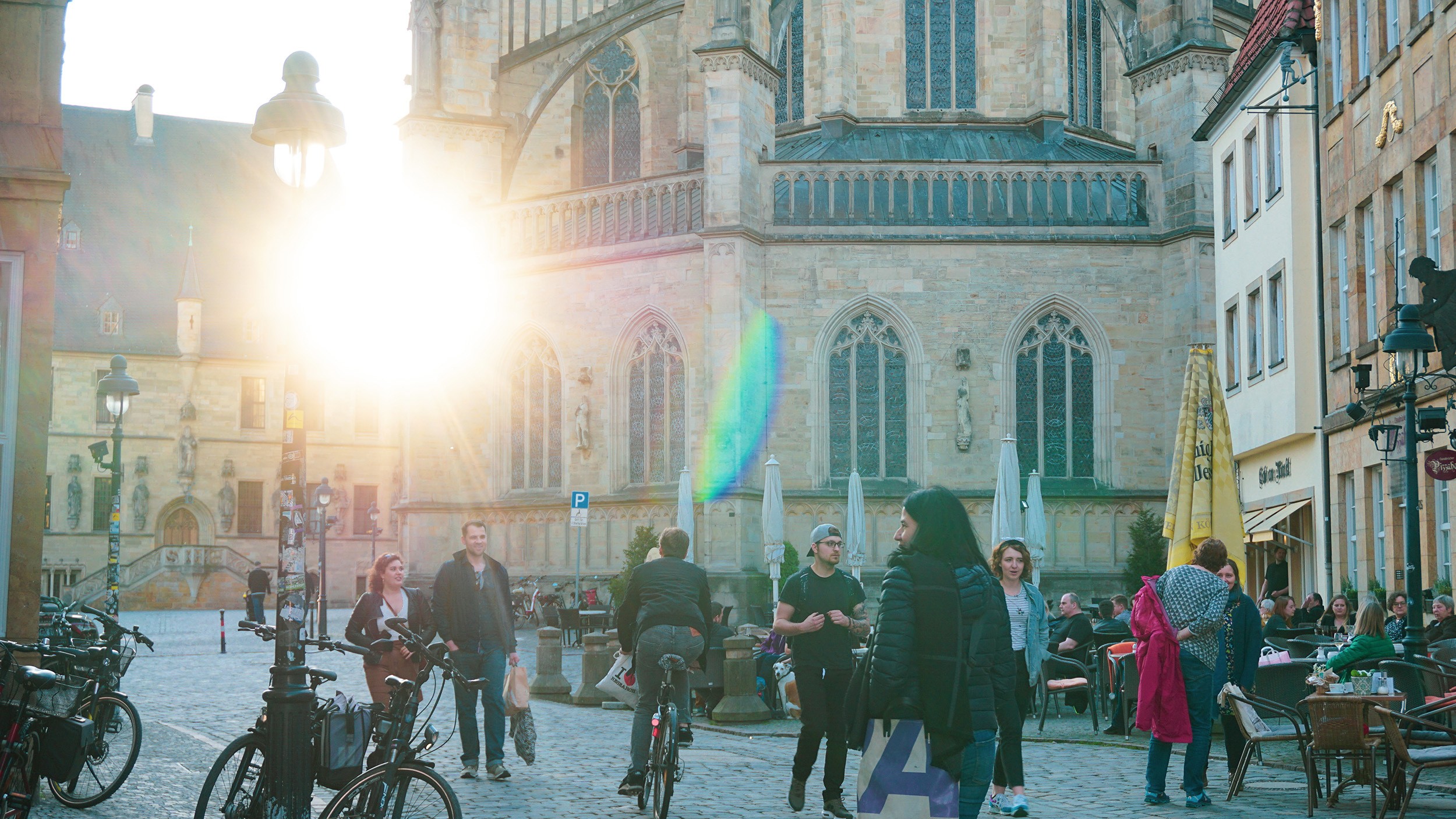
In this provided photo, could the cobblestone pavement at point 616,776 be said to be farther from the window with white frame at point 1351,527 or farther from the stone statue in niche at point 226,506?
the stone statue in niche at point 226,506

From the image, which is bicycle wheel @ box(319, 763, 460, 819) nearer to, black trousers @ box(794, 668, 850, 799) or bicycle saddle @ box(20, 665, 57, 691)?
bicycle saddle @ box(20, 665, 57, 691)

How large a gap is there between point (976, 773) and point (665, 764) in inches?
92.5

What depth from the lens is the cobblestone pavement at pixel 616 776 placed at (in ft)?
27.7

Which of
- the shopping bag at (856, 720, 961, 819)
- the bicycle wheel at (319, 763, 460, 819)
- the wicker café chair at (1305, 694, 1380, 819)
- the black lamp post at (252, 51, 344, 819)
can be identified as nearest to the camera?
the shopping bag at (856, 720, 961, 819)

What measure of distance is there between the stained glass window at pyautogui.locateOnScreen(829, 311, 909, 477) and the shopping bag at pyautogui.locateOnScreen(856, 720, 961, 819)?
2261 cm

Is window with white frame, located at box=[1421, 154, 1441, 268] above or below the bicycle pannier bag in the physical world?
above

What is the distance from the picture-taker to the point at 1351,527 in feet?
58.2

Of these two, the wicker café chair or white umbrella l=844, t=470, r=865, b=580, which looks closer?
the wicker café chair

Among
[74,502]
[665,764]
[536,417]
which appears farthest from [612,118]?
[74,502]

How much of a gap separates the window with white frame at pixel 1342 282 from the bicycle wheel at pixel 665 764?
12156 millimetres

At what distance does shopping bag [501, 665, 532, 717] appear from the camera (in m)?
9.59

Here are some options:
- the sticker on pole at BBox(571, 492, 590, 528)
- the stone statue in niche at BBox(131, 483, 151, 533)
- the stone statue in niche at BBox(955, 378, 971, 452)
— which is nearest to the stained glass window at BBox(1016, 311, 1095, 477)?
the stone statue in niche at BBox(955, 378, 971, 452)

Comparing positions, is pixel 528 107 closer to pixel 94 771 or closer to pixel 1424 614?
pixel 1424 614

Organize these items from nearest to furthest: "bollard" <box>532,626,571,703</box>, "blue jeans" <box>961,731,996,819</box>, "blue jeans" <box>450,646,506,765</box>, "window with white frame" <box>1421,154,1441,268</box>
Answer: "blue jeans" <box>961,731,996,819</box> → "blue jeans" <box>450,646,506,765</box> → "window with white frame" <box>1421,154,1441,268</box> → "bollard" <box>532,626,571,703</box>
